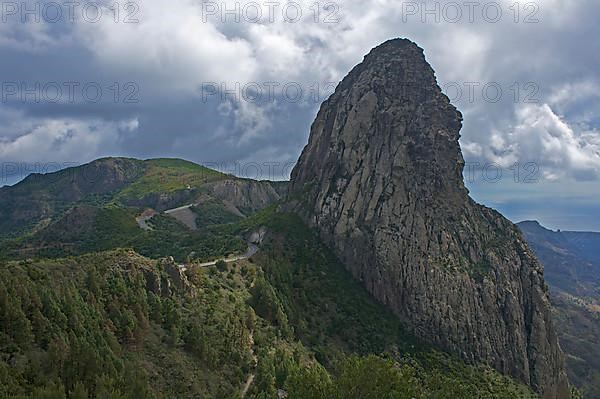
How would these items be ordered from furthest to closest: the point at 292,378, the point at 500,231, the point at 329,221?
the point at 500,231 < the point at 329,221 < the point at 292,378

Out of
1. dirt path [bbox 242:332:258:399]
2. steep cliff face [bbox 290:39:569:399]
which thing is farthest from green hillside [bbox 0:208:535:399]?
steep cliff face [bbox 290:39:569:399]

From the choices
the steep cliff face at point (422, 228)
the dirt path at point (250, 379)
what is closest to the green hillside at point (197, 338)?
the dirt path at point (250, 379)

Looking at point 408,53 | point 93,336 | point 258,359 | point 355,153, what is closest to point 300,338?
point 258,359

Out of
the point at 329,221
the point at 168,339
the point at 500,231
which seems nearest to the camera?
the point at 168,339

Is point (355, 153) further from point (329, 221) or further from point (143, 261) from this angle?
point (143, 261)

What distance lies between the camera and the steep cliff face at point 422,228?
129500 millimetres

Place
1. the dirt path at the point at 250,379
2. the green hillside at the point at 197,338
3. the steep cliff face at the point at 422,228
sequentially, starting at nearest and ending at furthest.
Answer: the green hillside at the point at 197,338 < the dirt path at the point at 250,379 < the steep cliff face at the point at 422,228

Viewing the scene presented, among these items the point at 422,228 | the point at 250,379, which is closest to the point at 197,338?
the point at 250,379

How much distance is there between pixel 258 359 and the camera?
257 feet

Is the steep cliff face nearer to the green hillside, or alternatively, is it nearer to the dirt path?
the green hillside

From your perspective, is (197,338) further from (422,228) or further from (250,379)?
(422,228)

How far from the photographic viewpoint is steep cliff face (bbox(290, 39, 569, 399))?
12950 centimetres

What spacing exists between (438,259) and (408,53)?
2559 inches

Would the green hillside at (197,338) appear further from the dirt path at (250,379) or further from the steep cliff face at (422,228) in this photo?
the steep cliff face at (422,228)
